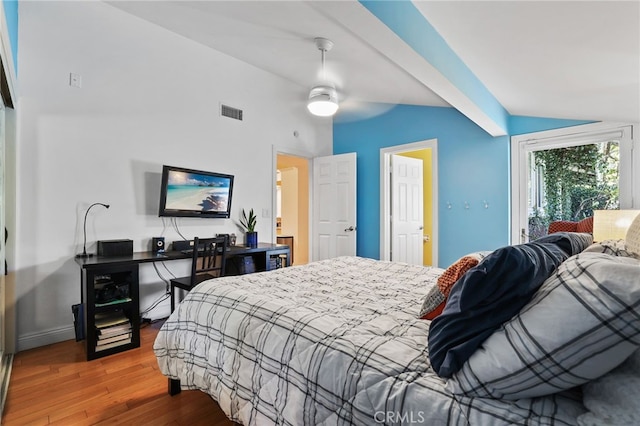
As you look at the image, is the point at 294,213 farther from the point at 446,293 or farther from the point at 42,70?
the point at 446,293

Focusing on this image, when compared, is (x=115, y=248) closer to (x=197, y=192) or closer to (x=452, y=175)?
(x=197, y=192)

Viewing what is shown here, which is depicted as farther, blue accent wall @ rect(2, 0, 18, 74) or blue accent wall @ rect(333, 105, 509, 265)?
blue accent wall @ rect(333, 105, 509, 265)

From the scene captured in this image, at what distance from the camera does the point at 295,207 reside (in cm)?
Result: 639

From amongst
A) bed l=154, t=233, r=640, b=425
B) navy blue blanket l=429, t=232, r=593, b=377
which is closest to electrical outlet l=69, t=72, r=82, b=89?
bed l=154, t=233, r=640, b=425

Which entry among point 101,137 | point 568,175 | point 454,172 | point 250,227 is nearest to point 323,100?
point 250,227

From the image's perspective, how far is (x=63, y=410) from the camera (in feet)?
6.07

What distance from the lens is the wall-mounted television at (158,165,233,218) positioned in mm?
3401

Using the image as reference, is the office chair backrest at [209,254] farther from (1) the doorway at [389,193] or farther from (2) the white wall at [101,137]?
(1) the doorway at [389,193]

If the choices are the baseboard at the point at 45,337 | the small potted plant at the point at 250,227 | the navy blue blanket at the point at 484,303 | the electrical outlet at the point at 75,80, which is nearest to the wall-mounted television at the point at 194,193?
the small potted plant at the point at 250,227

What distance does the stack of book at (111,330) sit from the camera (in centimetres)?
256

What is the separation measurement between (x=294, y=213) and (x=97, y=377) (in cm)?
446

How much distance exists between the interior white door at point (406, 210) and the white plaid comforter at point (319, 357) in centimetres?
283

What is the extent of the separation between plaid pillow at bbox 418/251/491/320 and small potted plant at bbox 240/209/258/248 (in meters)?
3.00

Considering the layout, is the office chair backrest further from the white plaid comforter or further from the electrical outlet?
the electrical outlet
